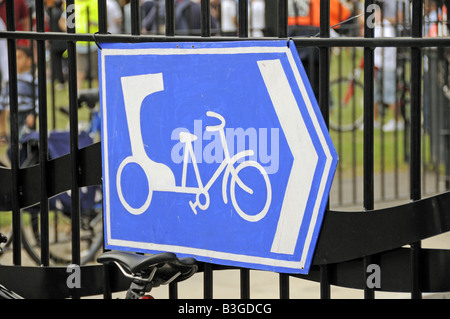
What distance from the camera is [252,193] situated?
3438 millimetres

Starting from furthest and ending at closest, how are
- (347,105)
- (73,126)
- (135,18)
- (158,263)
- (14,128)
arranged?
(347,105), (14,128), (73,126), (135,18), (158,263)

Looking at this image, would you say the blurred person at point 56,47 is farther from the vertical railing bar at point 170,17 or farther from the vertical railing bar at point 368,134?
the vertical railing bar at point 368,134

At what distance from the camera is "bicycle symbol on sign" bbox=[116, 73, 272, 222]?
3453 mm

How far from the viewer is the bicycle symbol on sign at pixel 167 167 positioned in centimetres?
345

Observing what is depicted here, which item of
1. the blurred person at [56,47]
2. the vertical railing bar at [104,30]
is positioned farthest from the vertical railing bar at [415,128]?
the blurred person at [56,47]

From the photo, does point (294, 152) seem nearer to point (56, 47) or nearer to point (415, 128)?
point (415, 128)

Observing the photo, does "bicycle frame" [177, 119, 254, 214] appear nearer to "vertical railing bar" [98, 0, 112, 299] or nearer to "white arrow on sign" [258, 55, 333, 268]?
"white arrow on sign" [258, 55, 333, 268]

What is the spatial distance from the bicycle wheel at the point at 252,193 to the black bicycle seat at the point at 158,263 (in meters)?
0.32

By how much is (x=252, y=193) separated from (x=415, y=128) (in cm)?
75

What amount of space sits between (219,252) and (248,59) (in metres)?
0.88

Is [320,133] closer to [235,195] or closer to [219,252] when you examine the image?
[235,195]

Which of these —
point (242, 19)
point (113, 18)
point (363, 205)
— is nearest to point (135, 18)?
point (242, 19)

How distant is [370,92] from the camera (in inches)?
131

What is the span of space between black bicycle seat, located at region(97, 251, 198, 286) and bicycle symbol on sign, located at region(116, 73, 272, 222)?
13.0 inches
